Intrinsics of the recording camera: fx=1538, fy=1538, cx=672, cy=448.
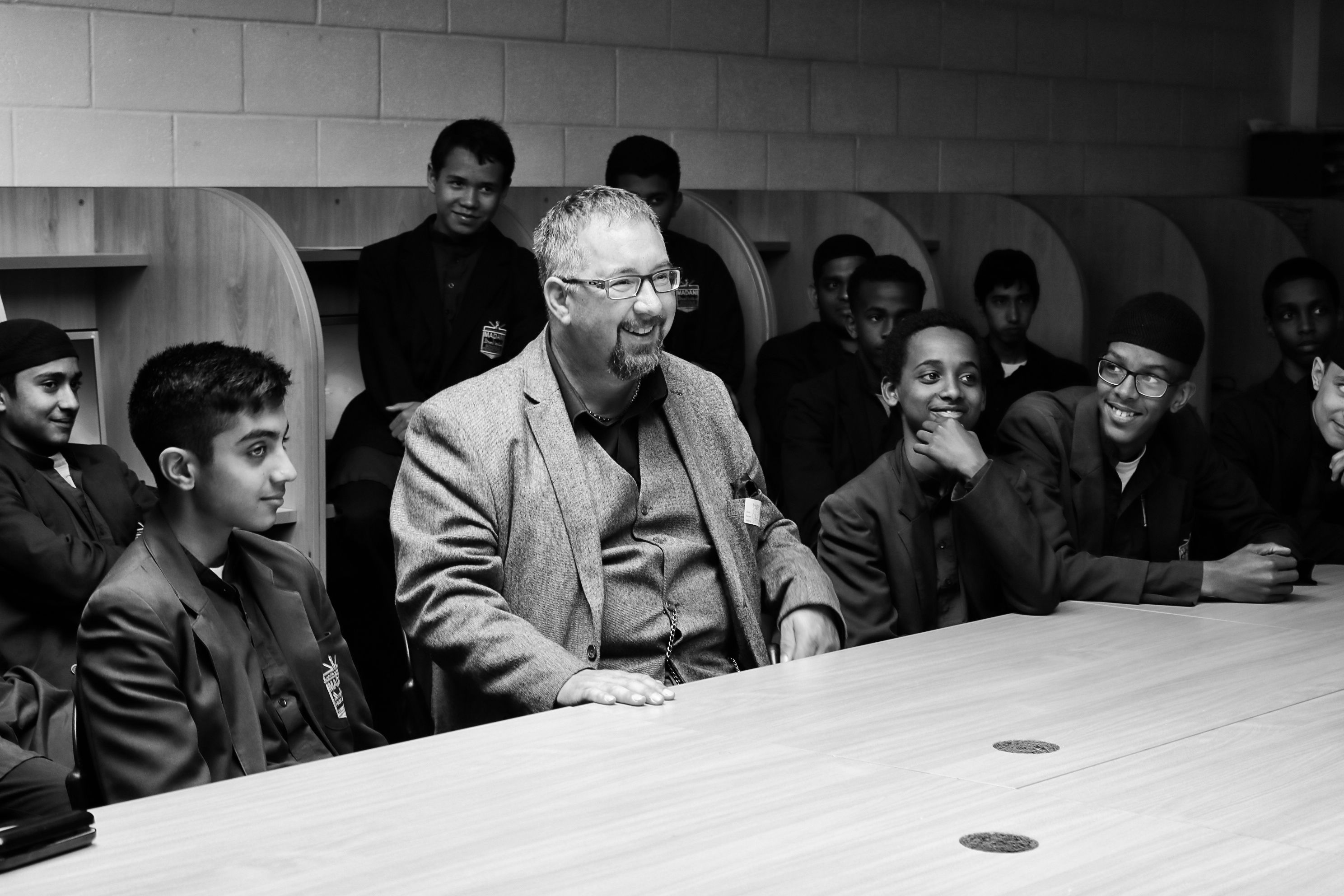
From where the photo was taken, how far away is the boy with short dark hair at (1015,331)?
14.2ft

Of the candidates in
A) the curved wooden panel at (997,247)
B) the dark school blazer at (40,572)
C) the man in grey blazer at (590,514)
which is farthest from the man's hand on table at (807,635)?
the curved wooden panel at (997,247)

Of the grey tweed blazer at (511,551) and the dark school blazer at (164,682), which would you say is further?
the grey tweed blazer at (511,551)

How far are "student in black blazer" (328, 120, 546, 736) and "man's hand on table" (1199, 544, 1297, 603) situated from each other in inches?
71.3

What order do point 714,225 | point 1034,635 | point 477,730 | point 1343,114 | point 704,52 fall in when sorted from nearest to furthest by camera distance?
point 477,730 < point 1034,635 < point 714,225 < point 704,52 < point 1343,114

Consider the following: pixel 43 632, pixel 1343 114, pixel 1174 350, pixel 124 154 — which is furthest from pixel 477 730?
pixel 1343 114

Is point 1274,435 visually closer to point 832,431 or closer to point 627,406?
point 832,431

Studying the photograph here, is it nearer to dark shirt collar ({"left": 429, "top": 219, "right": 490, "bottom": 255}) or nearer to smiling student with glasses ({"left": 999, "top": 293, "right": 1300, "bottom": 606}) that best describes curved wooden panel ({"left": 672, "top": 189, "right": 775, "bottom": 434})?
dark shirt collar ({"left": 429, "top": 219, "right": 490, "bottom": 255})

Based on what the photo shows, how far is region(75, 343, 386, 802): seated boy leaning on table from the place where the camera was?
1673 millimetres

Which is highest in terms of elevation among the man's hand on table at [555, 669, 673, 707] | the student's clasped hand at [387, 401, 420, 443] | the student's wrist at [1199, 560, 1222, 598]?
the student's clasped hand at [387, 401, 420, 443]

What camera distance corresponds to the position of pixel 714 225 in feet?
14.2

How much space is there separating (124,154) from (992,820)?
302cm

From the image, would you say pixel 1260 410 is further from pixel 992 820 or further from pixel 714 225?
pixel 992 820

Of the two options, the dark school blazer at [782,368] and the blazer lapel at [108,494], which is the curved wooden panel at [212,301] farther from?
the dark school blazer at [782,368]

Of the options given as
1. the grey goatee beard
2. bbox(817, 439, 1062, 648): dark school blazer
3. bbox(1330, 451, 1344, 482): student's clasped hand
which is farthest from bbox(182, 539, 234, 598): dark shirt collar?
bbox(1330, 451, 1344, 482): student's clasped hand
